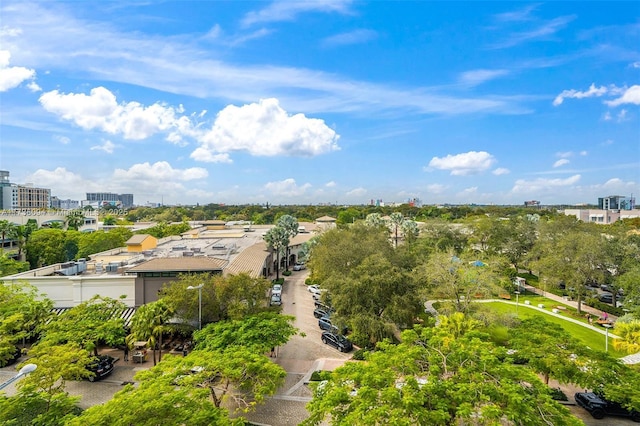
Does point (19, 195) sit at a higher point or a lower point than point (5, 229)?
higher

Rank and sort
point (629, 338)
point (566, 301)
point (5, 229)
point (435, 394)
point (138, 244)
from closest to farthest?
point (435, 394), point (629, 338), point (566, 301), point (138, 244), point (5, 229)

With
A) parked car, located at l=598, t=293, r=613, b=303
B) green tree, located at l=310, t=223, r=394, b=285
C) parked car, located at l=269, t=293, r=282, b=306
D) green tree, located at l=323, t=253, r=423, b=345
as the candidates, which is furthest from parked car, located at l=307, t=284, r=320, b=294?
parked car, located at l=598, t=293, r=613, b=303

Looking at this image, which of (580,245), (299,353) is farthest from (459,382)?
(580,245)

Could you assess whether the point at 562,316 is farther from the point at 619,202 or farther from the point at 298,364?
the point at 619,202

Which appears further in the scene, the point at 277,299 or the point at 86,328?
the point at 277,299

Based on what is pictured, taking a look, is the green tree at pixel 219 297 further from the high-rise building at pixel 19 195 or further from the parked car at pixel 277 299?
the high-rise building at pixel 19 195

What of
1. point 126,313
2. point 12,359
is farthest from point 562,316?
point 12,359

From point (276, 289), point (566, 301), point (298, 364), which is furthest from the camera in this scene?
point (276, 289)
